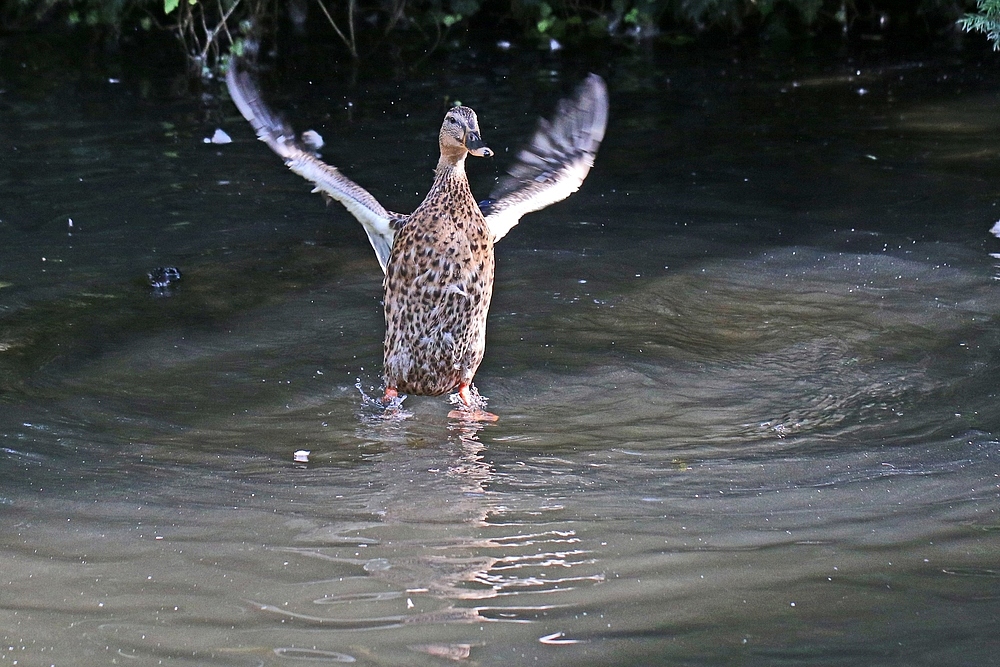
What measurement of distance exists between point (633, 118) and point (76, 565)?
781cm

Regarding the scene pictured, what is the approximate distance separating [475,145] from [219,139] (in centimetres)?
513

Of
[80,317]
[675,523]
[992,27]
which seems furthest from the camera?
[992,27]

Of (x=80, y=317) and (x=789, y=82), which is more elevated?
(x=789, y=82)

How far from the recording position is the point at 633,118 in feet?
34.3

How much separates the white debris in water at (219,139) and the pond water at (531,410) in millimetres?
177

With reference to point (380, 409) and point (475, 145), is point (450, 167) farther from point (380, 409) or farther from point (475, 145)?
point (380, 409)

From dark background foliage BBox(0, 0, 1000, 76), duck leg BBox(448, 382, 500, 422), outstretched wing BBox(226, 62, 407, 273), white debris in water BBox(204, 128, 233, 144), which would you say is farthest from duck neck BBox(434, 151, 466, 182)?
dark background foliage BBox(0, 0, 1000, 76)

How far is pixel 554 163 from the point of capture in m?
5.70

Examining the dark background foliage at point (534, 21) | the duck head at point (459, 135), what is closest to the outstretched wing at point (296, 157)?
the duck head at point (459, 135)

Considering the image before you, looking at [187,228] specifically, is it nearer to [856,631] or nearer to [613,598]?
[613,598]

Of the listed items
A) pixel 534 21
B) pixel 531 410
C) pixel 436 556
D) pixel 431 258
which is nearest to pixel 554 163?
pixel 431 258

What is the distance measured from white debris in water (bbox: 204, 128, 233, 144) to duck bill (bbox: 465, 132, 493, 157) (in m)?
5.01

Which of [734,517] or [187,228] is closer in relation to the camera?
[734,517]

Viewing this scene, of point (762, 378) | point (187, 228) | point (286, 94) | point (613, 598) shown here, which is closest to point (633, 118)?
point (286, 94)
